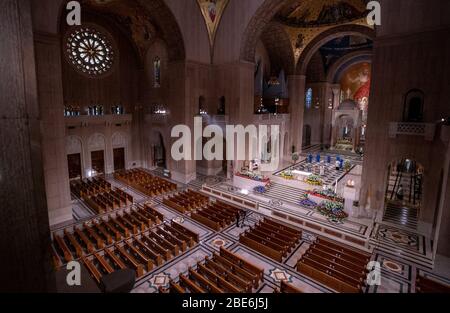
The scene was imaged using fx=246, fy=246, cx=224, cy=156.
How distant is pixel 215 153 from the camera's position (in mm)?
19000

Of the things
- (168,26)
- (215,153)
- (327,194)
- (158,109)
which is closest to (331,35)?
(168,26)

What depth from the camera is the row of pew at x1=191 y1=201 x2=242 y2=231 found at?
1103cm

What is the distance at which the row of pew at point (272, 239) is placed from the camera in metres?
8.88

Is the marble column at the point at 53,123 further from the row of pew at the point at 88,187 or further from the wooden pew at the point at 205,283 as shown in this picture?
the wooden pew at the point at 205,283

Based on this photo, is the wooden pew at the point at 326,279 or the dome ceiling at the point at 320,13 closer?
the wooden pew at the point at 326,279

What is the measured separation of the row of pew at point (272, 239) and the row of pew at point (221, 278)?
1244 millimetres

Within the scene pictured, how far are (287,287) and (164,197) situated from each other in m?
9.38

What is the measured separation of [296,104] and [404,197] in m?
12.0

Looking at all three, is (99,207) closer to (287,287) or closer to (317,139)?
(287,287)

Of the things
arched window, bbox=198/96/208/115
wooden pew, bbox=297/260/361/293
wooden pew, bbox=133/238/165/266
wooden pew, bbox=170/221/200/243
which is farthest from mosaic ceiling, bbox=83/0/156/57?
wooden pew, bbox=297/260/361/293

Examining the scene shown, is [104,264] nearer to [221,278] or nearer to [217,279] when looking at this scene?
[217,279]

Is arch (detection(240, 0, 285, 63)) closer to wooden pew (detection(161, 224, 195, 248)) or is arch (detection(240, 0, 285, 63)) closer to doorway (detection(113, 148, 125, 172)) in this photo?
wooden pew (detection(161, 224, 195, 248))

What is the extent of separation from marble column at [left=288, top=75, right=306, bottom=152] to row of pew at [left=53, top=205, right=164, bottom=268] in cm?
1631

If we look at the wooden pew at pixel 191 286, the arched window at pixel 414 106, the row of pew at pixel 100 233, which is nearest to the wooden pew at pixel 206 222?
the row of pew at pixel 100 233
